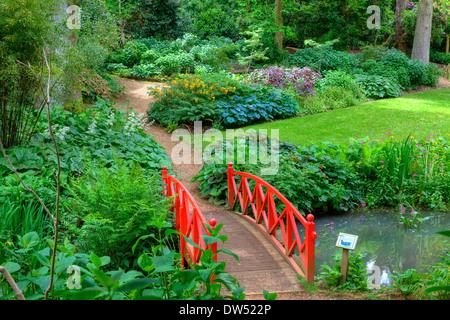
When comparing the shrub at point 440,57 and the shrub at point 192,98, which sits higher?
the shrub at point 440,57

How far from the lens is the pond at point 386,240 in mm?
5434

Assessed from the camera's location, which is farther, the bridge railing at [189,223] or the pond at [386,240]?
the pond at [386,240]

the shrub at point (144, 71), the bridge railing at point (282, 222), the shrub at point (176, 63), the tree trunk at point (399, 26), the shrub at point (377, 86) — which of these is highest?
the tree trunk at point (399, 26)

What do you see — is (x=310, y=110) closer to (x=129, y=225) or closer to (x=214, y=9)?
(x=129, y=225)

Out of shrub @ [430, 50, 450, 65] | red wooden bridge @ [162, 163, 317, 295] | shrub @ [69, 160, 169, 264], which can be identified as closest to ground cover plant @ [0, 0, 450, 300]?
shrub @ [69, 160, 169, 264]

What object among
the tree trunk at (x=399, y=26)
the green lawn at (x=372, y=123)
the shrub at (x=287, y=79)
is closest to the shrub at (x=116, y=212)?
the green lawn at (x=372, y=123)

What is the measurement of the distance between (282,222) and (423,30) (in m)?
15.7

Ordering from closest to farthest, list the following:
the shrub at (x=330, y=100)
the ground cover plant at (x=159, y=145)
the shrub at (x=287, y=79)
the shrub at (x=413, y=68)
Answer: the ground cover plant at (x=159, y=145)
the shrub at (x=330, y=100)
the shrub at (x=287, y=79)
the shrub at (x=413, y=68)

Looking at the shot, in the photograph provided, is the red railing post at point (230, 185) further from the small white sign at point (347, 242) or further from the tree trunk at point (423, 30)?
the tree trunk at point (423, 30)

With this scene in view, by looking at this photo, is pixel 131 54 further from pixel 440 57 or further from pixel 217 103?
pixel 440 57

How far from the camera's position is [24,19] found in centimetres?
567

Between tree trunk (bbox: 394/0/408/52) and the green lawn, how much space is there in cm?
731

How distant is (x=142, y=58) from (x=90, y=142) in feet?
34.0

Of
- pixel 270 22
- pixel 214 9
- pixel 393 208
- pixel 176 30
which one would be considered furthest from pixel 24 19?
pixel 214 9
